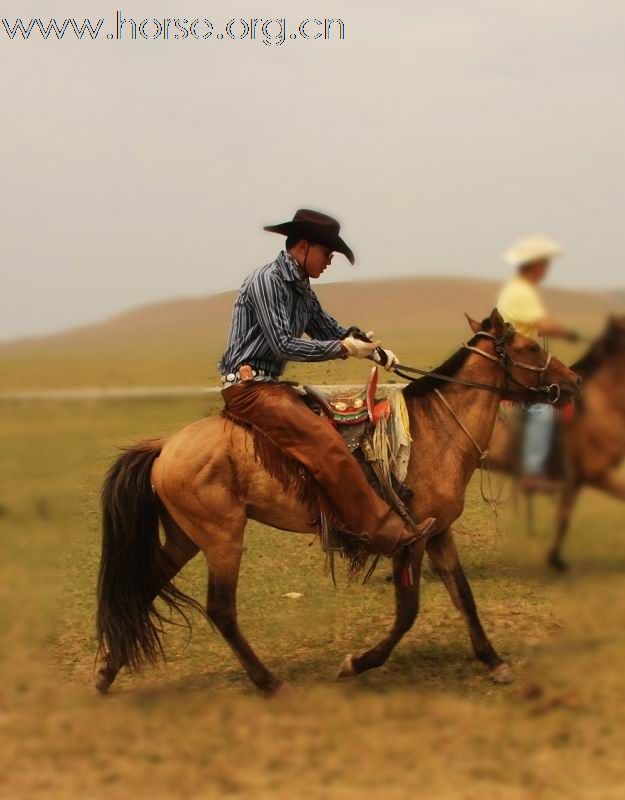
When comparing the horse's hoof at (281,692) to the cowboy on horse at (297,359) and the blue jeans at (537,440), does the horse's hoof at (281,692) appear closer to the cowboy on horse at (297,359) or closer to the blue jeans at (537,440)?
the cowboy on horse at (297,359)

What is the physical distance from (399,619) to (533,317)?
2030 mm

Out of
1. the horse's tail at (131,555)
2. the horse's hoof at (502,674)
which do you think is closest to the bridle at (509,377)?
the horse's hoof at (502,674)

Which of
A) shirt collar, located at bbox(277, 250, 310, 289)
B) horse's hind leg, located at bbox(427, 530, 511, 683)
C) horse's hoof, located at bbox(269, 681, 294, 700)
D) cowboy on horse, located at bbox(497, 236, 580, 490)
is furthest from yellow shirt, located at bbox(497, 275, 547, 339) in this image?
horse's hoof, located at bbox(269, 681, 294, 700)

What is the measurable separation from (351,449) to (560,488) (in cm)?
166

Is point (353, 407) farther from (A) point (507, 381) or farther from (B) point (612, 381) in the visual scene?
(B) point (612, 381)

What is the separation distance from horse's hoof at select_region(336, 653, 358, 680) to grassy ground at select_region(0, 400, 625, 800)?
0.29 feet

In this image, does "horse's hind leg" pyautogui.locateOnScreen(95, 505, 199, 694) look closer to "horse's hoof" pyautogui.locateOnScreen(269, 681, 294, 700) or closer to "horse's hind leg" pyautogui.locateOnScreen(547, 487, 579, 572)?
"horse's hoof" pyautogui.locateOnScreen(269, 681, 294, 700)

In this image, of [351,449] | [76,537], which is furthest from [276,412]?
[76,537]

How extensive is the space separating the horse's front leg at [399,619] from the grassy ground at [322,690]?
13cm

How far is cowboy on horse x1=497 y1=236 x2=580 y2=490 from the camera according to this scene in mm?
5051

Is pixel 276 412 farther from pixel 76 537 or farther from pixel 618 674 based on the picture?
pixel 76 537

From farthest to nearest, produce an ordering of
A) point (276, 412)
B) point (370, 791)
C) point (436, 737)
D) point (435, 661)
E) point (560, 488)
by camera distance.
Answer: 1. point (560, 488)
2. point (435, 661)
3. point (276, 412)
4. point (436, 737)
5. point (370, 791)

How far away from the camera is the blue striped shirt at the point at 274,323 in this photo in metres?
5.08

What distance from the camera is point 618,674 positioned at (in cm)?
458
